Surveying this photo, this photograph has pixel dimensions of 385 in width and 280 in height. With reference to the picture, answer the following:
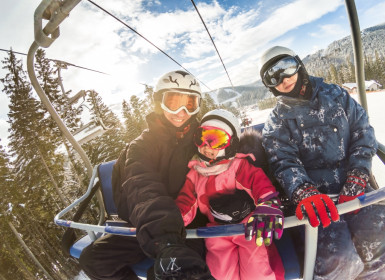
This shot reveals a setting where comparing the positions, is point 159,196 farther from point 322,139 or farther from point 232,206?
point 322,139

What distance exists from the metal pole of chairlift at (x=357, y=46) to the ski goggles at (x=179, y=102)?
160 cm

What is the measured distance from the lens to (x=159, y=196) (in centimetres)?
158

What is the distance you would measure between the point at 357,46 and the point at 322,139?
2.92ft

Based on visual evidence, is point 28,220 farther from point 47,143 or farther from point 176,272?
point 176,272

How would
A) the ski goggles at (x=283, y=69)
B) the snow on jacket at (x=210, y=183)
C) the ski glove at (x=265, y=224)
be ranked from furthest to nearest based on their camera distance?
1. the ski goggles at (x=283, y=69)
2. the snow on jacket at (x=210, y=183)
3. the ski glove at (x=265, y=224)

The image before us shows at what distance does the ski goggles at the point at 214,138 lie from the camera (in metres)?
2.11

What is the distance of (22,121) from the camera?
579 inches

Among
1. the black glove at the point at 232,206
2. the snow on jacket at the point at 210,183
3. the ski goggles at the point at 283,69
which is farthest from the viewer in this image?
the ski goggles at the point at 283,69

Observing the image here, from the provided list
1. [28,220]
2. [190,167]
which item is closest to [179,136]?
[190,167]

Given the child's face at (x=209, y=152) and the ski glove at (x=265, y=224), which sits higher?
the child's face at (x=209, y=152)

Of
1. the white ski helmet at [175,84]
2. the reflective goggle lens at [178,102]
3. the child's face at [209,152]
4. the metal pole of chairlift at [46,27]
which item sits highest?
the metal pole of chairlift at [46,27]

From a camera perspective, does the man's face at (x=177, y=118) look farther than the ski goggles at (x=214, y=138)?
Yes

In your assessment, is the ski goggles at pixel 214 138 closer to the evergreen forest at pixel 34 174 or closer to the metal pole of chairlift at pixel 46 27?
the metal pole of chairlift at pixel 46 27

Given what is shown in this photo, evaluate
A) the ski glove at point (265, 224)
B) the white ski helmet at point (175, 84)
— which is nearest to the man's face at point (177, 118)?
the white ski helmet at point (175, 84)
